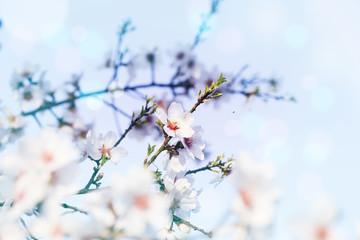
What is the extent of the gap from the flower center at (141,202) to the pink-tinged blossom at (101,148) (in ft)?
3.80

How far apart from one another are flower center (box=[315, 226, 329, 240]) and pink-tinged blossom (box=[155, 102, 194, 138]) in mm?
1099

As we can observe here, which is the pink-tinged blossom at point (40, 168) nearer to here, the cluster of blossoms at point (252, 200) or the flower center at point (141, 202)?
the flower center at point (141, 202)

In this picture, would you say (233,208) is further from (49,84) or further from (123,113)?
(49,84)

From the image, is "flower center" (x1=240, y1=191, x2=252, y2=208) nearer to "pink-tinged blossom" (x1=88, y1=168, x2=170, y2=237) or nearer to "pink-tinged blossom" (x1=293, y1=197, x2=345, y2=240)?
"pink-tinged blossom" (x1=293, y1=197, x2=345, y2=240)

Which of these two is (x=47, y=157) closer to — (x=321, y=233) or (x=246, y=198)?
(x=246, y=198)

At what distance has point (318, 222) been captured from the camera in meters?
0.92

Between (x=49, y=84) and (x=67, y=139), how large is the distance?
3.35 meters

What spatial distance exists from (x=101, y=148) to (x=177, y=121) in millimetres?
615

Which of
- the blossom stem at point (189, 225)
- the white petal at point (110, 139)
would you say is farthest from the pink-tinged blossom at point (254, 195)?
the white petal at point (110, 139)

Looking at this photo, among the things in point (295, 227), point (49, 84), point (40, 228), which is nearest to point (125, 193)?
point (40, 228)

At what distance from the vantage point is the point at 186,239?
4.01 ft

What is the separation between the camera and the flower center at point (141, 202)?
3.28 feet

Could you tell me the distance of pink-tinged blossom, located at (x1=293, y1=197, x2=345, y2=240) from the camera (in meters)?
0.91

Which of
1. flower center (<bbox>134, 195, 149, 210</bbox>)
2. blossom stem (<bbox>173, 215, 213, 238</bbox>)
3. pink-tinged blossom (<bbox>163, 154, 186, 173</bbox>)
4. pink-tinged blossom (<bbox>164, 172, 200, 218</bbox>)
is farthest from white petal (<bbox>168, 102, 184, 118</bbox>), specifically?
flower center (<bbox>134, 195, 149, 210</bbox>)
